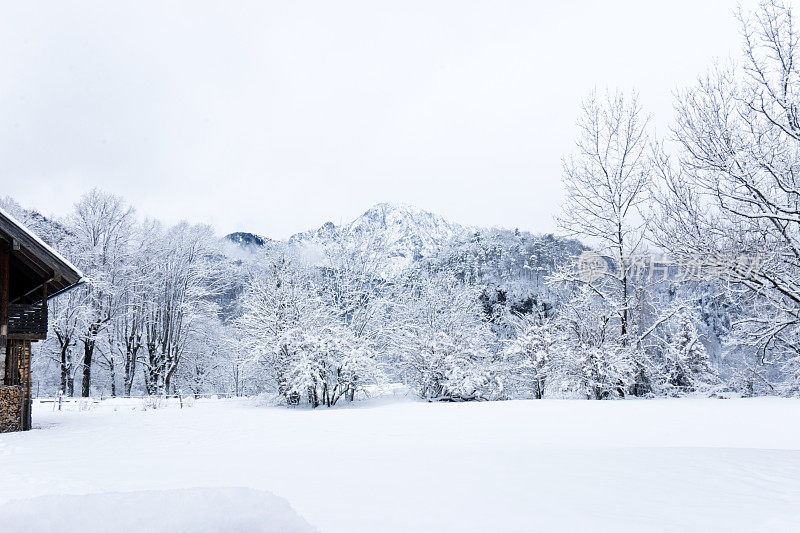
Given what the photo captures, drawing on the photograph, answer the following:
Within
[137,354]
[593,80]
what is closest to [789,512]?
[593,80]

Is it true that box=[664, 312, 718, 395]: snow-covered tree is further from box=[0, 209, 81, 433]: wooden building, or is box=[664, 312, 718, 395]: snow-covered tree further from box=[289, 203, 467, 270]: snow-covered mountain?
box=[289, 203, 467, 270]: snow-covered mountain

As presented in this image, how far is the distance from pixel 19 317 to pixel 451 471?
1498 centimetres

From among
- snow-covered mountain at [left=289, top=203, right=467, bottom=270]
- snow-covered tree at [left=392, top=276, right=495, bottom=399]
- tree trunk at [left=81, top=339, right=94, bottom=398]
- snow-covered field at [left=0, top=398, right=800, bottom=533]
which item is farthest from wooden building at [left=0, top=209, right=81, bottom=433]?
snow-covered mountain at [left=289, top=203, right=467, bottom=270]

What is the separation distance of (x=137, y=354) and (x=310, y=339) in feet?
64.1

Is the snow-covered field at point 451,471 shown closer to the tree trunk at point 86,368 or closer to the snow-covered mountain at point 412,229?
the tree trunk at point 86,368

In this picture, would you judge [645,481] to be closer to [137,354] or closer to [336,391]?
[336,391]

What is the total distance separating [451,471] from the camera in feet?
21.0

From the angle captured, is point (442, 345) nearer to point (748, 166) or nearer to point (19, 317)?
point (748, 166)

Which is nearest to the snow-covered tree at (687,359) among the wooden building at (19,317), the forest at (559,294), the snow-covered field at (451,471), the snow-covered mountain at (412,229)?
the forest at (559,294)

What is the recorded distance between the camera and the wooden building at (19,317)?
13039 millimetres

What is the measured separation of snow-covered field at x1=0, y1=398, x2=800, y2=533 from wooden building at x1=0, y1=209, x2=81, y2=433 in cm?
132

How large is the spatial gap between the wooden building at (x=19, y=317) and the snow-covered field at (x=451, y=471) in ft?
4.32

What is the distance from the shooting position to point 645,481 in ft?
18.8

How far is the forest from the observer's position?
339 inches
